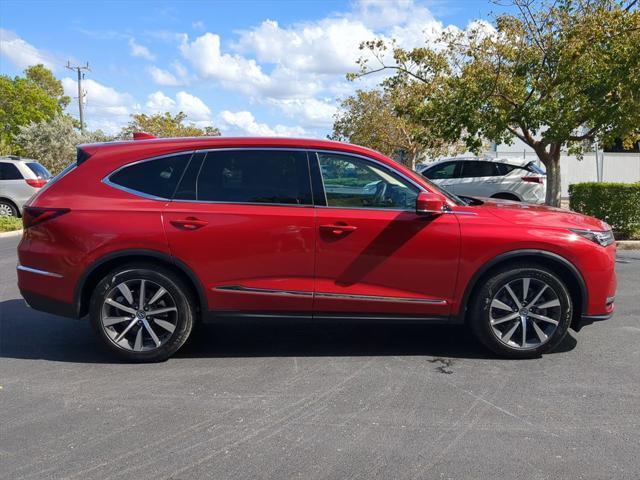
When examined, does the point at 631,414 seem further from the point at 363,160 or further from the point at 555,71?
the point at 555,71

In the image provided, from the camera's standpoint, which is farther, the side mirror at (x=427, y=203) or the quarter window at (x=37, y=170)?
the quarter window at (x=37, y=170)

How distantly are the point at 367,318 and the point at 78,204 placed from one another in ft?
8.17

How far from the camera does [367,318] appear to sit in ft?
15.8

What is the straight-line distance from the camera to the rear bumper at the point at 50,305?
478cm

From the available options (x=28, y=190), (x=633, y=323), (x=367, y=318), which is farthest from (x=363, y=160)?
(x=28, y=190)

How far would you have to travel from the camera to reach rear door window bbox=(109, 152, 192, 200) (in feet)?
15.8

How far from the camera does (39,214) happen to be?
4.78 m

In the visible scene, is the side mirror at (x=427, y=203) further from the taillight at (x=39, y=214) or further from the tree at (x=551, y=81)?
the tree at (x=551, y=81)

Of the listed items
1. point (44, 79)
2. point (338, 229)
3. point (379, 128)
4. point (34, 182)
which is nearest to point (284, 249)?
point (338, 229)

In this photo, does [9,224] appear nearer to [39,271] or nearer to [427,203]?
[39,271]

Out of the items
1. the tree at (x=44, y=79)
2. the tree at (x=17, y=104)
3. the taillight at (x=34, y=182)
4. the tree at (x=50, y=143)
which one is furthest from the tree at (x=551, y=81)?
the tree at (x=44, y=79)

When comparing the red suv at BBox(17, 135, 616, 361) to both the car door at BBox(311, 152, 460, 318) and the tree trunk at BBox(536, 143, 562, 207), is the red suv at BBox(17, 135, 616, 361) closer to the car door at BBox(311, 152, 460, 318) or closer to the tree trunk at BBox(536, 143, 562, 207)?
the car door at BBox(311, 152, 460, 318)

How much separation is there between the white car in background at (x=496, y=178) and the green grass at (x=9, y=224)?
32.0 feet

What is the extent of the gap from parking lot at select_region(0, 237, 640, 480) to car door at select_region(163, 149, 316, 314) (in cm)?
60
